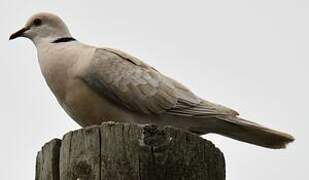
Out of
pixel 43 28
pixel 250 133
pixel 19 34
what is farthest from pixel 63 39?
pixel 250 133

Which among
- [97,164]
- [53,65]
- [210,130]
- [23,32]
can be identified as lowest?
[97,164]

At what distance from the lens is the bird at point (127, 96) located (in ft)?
18.1

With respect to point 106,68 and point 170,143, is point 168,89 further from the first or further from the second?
point 170,143

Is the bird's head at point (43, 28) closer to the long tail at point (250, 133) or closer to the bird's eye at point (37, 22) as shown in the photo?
the bird's eye at point (37, 22)

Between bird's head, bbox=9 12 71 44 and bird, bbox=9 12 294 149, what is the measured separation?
0.38 m

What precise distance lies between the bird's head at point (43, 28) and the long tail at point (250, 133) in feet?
5.96

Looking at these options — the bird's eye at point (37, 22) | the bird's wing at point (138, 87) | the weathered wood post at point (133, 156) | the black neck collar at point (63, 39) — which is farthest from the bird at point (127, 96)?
the weathered wood post at point (133, 156)

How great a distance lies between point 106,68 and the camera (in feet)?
19.0

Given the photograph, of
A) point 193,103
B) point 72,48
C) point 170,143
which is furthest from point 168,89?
point 170,143

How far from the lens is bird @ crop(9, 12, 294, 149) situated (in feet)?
18.1

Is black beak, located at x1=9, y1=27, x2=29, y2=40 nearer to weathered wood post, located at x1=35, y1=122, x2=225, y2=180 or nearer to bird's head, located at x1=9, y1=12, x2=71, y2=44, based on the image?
bird's head, located at x1=9, y1=12, x2=71, y2=44

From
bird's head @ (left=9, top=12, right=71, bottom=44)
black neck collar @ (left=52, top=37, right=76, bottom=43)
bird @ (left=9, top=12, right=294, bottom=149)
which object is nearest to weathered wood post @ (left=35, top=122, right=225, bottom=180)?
bird @ (left=9, top=12, right=294, bottom=149)

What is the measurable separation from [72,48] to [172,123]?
1088 millimetres

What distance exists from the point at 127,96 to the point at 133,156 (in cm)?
211
